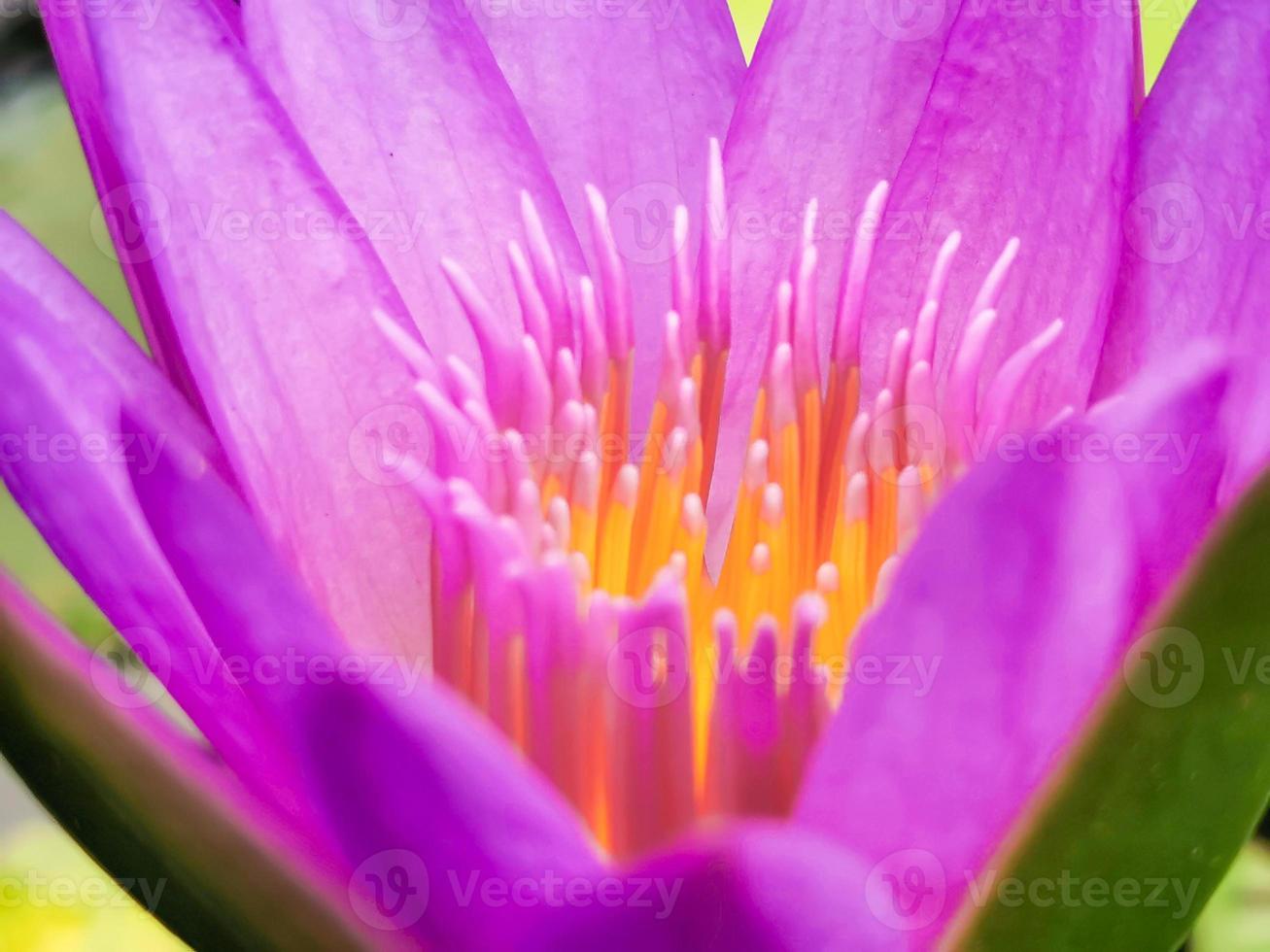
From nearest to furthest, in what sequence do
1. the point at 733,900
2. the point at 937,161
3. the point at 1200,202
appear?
the point at 733,900 < the point at 1200,202 < the point at 937,161

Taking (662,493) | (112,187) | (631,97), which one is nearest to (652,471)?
(662,493)

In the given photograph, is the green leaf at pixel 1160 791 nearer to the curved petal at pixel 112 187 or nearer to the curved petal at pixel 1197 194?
the curved petal at pixel 1197 194

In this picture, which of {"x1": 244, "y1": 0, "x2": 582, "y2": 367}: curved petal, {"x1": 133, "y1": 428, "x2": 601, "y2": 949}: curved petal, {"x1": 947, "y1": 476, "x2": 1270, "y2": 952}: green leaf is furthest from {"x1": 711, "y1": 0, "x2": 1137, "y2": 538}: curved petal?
{"x1": 133, "y1": 428, "x2": 601, "y2": 949}: curved petal

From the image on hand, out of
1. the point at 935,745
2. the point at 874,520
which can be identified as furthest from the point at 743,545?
the point at 935,745

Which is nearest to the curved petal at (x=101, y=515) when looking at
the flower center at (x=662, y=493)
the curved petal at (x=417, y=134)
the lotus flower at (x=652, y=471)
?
the lotus flower at (x=652, y=471)

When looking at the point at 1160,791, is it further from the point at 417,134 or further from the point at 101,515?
the point at 417,134

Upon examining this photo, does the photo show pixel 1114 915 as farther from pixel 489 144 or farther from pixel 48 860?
pixel 48 860

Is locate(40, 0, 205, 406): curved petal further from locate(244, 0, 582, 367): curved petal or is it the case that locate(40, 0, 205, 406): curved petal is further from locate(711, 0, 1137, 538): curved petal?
locate(711, 0, 1137, 538): curved petal
